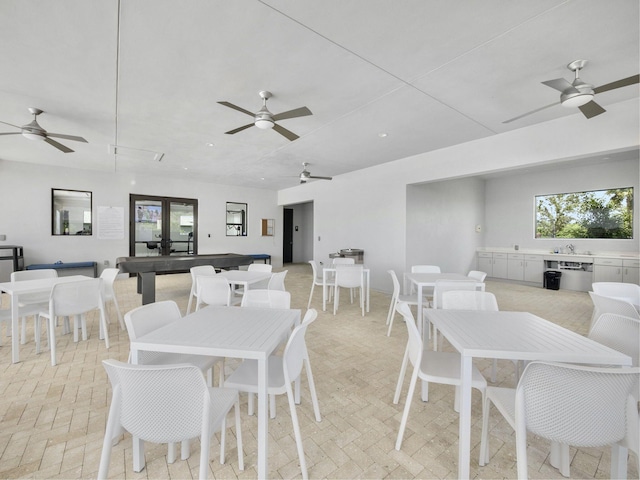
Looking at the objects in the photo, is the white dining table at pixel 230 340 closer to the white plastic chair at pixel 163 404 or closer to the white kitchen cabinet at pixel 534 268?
the white plastic chair at pixel 163 404

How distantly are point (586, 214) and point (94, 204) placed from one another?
12667 mm

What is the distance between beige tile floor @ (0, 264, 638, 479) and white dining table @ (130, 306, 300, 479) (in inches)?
13.3

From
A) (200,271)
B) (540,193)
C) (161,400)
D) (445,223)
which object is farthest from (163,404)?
(540,193)

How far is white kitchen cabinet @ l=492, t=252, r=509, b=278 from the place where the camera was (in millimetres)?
7691

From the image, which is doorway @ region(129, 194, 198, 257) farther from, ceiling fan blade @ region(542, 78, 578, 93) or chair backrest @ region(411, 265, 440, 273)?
ceiling fan blade @ region(542, 78, 578, 93)

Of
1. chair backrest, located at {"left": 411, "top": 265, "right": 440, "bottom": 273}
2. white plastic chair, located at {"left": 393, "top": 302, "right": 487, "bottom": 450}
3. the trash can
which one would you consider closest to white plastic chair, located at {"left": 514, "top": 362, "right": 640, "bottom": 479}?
white plastic chair, located at {"left": 393, "top": 302, "right": 487, "bottom": 450}

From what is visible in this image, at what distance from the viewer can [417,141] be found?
4902mm

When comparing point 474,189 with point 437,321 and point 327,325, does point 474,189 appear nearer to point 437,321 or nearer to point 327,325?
point 327,325

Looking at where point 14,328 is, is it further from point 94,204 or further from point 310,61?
point 94,204

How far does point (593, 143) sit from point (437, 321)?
3.75m

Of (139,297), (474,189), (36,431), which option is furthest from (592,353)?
(474,189)

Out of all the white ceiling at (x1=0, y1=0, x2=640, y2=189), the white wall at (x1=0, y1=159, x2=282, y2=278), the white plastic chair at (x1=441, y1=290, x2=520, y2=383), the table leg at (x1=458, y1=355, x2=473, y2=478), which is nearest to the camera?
the table leg at (x1=458, y1=355, x2=473, y2=478)

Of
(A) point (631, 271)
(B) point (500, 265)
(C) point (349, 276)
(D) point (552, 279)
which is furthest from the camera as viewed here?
(B) point (500, 265)

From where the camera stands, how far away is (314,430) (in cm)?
185
